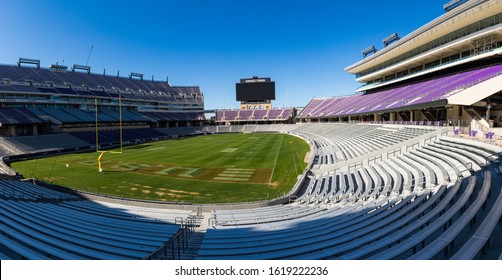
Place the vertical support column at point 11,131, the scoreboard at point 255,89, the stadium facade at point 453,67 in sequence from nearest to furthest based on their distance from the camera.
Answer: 1. the stadium facade at point 453,67
2. the vertical support column at point 11,131
3. the scoreboard at point 255,89

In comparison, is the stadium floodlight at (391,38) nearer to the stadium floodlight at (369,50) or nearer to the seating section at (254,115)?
the stadium floodlight at (369,50)

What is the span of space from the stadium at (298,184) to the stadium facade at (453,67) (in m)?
0.17

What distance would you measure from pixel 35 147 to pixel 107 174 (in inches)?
1037

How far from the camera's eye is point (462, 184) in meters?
8.70

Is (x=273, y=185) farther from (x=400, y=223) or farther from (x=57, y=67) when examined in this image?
(x=57, y=67)

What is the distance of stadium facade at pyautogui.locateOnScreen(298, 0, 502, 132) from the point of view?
21.9 m

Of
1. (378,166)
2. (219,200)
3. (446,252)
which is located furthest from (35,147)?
(446,252)

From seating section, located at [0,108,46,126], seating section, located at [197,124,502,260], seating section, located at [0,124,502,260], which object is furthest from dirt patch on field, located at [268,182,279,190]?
seating section, located at [0,108,46,126]

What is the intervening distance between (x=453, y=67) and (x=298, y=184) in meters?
34.9

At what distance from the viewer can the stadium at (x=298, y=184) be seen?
5.88 m

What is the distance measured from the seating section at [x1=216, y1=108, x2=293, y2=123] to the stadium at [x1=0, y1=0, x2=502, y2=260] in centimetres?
3582

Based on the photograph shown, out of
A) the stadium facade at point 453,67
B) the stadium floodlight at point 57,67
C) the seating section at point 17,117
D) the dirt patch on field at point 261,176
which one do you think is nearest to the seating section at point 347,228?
the dirt patch on field at point 261,176

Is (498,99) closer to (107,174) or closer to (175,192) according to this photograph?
(175,192)
